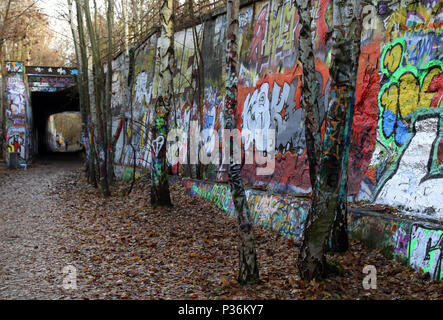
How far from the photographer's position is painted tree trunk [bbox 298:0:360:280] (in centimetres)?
579

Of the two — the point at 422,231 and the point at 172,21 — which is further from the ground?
the point at 172,21

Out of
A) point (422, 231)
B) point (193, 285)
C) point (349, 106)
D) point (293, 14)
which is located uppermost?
point (293, 14)

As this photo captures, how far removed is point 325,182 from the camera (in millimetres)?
5809

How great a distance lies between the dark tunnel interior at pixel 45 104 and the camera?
31.2 m

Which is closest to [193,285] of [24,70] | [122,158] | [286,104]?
[286,104]

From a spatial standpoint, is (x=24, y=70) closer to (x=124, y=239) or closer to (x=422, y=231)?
(x=124, y=239)

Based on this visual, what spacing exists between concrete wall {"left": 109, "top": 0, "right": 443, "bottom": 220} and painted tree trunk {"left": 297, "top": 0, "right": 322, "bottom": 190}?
4.89 feet

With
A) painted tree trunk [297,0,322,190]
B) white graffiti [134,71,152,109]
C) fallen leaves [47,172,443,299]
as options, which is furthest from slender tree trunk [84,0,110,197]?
painted tree trunk [297,0,322,190]

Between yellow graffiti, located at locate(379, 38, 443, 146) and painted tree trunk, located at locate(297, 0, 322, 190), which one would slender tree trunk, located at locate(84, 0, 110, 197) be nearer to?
painted tree trunk, located at locate(297, 0, 322, 190)

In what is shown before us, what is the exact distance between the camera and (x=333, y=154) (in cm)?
580

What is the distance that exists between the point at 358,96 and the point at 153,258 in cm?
503

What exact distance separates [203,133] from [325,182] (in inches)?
387

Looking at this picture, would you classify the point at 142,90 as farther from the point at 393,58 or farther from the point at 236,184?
the point at 236,184

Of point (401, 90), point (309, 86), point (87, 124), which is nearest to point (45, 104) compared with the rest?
point (87, 124)
